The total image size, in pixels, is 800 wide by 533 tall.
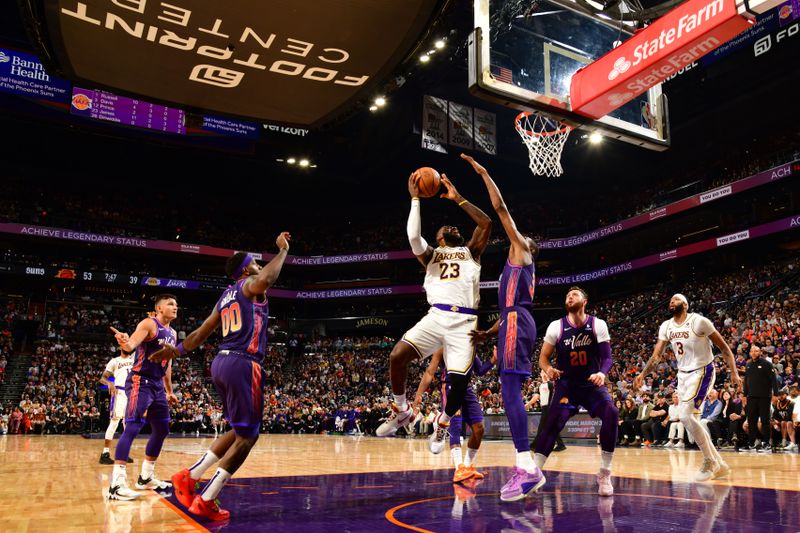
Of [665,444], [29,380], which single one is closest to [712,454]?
[665,444]

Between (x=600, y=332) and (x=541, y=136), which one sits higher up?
(x=541, y=136)

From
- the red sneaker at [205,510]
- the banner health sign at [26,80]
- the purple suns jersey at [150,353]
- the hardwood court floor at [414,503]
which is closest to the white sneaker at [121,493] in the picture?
the hardwood court floor at [414,503]

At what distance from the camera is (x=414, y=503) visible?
5016mm

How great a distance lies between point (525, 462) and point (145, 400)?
12.1 feet

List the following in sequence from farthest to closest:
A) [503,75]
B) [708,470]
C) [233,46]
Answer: [503,75]
[708,470]
[233,46]

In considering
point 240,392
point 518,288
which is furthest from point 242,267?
point 518,288

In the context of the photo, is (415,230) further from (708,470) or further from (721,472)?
(721,472)

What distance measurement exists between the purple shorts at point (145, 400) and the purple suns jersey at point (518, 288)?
353cm


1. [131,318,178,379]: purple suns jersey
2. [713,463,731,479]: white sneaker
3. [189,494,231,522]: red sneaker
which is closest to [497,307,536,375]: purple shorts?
[189,494,231,522]: red sneaker

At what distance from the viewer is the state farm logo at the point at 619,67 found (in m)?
6.46

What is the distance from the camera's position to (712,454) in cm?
662

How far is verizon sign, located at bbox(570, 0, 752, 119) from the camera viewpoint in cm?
556

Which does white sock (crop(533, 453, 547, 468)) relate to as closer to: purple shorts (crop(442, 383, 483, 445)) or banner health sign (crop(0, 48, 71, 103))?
purple shorts (crop(442, 383, 483, 445))

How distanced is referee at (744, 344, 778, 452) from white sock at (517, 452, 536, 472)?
8046mm
